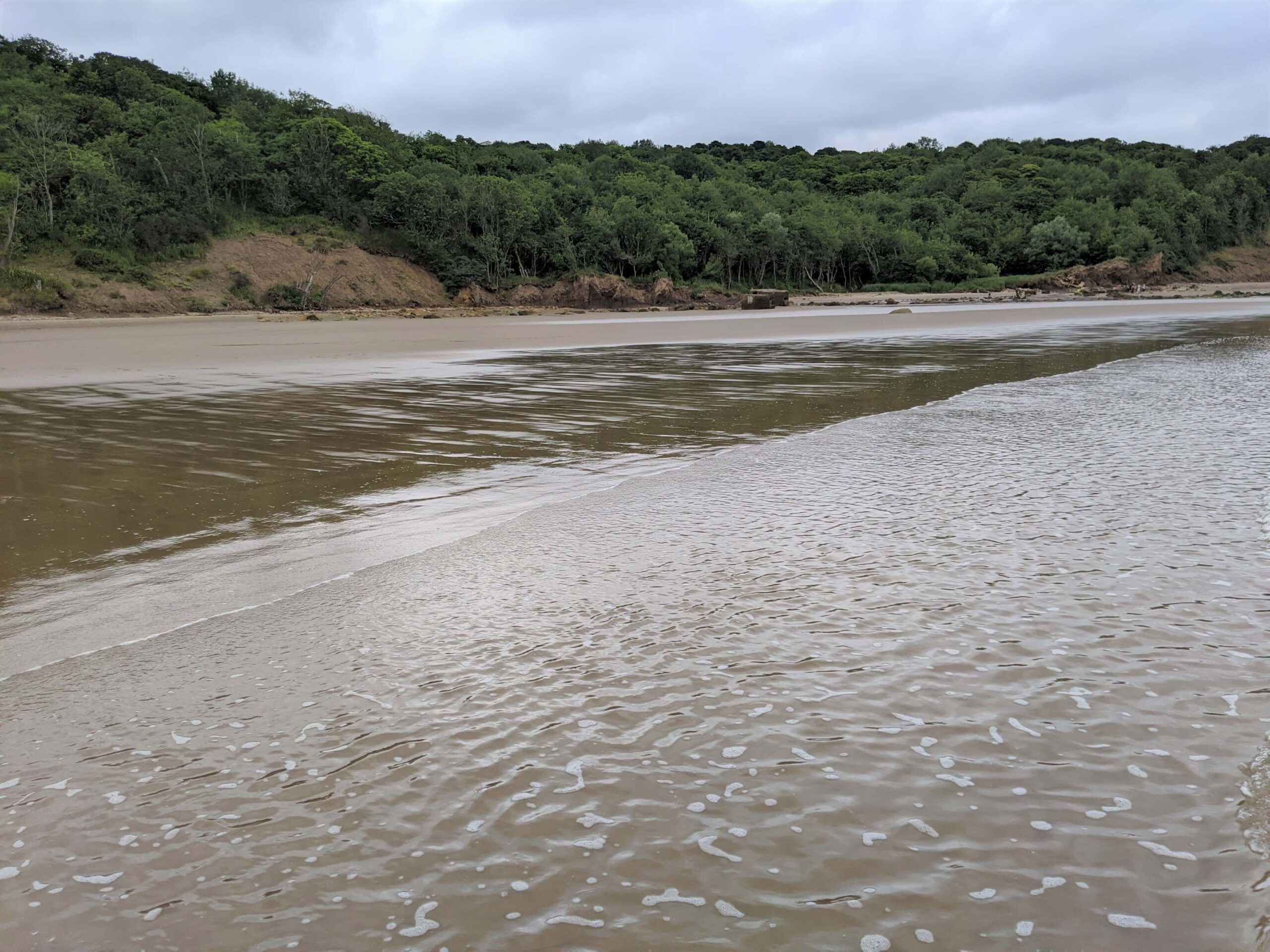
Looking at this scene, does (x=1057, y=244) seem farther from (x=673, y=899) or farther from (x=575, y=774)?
(x=673, y=899)

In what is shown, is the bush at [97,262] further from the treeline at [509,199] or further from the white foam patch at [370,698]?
the white foam patch at [370,698]

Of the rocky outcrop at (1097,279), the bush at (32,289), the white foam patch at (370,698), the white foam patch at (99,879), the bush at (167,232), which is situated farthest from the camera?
the rocky outcrop at (1097,279)

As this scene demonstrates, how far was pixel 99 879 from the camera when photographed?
2.47m

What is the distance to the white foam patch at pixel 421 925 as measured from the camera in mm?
2240

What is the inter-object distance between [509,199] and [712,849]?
76.8 metres

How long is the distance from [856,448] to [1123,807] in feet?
20.9

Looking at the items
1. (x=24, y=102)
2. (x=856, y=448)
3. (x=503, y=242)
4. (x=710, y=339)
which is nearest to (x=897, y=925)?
(x=856, y=448)

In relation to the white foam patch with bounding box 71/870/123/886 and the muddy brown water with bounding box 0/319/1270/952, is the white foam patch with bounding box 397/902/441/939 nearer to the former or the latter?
the muddy brown water with bounding box 0/319/1270/952

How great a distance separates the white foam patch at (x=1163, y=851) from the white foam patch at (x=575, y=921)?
5.32 ft

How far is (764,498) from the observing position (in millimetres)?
6848

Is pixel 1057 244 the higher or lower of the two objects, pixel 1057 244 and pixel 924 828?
the higher

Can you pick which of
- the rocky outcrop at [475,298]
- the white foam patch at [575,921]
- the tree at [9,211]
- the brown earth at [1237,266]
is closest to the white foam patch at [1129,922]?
the white foam patch at [575,921]

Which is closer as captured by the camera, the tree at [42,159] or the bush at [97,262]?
the bush at [97,262]

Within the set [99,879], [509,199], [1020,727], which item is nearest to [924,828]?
[1020,727]
